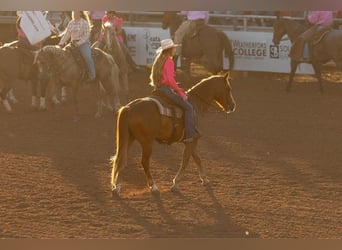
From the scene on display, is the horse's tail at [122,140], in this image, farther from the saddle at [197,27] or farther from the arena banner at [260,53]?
the arena banner at [260,53]

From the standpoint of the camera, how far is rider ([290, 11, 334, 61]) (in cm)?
1638

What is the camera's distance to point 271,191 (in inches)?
334

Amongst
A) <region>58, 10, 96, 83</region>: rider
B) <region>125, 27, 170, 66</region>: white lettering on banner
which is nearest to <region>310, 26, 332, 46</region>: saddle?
<region>125, 27, 170, 66</region>: white lettering on banner

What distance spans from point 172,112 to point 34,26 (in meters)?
7.51

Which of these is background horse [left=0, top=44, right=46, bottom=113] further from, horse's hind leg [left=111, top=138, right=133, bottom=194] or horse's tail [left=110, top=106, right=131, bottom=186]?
horse's tail [left=110, top=106, right=131, bottom=186]

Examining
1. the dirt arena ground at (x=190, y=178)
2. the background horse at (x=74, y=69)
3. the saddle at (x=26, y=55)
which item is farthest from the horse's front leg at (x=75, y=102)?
the saddle at (x=26, y=55)

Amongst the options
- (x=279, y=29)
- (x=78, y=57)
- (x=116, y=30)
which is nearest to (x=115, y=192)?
(x=78, y=57)

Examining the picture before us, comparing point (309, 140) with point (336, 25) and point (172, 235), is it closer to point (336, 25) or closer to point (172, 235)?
point (172, 235)

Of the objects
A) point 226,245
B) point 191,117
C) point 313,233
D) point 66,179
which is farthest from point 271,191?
point 226,245

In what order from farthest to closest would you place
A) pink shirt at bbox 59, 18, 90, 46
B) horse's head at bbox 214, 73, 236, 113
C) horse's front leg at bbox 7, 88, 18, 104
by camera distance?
horse's front leg at bbox 7, 88, 18, 104 < pink shirt at bbox 59, 18, 90, 46 < horse's head at bbox 214, 73, 236, 113

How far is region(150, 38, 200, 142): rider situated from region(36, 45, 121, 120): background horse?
5.21 metres

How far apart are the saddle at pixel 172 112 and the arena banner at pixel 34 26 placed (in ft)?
21.2

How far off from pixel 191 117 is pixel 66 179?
71.2 inches

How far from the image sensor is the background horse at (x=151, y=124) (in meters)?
7.88
